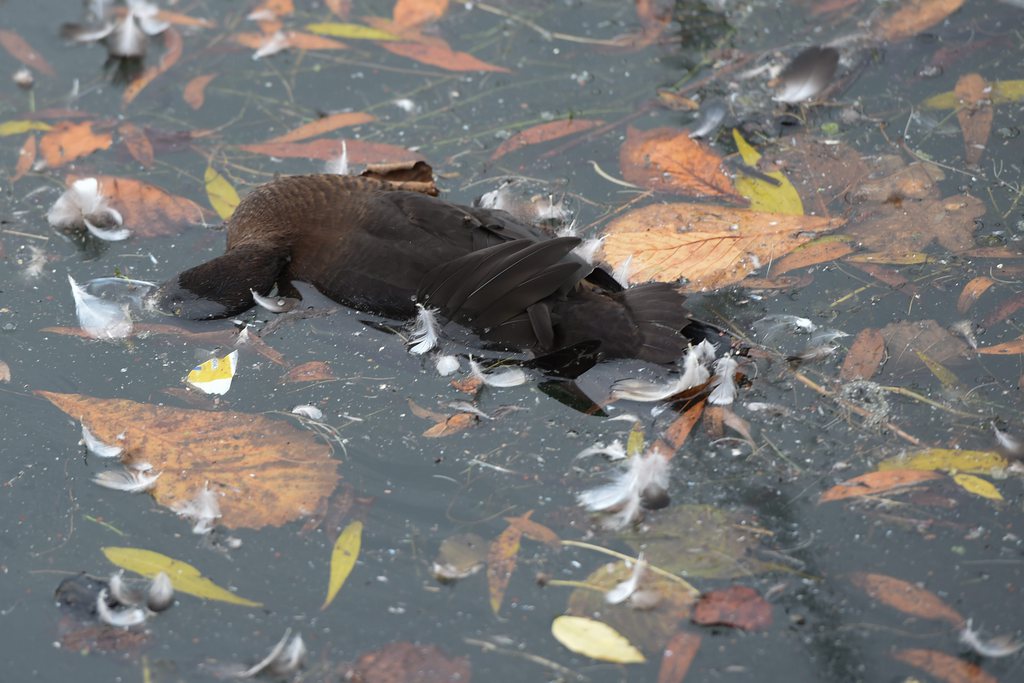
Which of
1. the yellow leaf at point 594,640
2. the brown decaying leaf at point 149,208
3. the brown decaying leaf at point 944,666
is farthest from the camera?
the brown decaying leaf at point 149,208

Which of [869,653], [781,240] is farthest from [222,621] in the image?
[781,240]

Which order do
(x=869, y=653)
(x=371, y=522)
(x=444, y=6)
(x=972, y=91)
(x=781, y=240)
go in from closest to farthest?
(x=869, y=653) → (x=371, y=522) → (x=781, y=240) → (x=972, y=91) → (x=444, y=6)

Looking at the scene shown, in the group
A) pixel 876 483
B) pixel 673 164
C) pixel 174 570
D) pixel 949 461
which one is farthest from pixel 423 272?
pixel 949 461

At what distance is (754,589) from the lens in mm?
3090

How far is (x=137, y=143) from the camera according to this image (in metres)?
4.99

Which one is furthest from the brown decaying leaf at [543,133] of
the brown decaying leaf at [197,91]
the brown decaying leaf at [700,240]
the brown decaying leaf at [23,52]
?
the brown decaying leaf at [23,52]

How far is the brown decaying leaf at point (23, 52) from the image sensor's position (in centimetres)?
546

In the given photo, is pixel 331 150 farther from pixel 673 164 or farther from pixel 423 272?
pixel 673 164

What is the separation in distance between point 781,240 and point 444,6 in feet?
7.51

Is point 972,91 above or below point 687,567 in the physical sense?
above

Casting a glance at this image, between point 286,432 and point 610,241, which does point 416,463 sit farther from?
point 610,241

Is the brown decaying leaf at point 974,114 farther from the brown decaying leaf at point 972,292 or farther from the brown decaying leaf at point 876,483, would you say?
the brown decaying leaf at point 876,483

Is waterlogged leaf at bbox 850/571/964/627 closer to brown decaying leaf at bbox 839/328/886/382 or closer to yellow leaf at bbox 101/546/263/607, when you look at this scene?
brown decaying leaf at bbox 839/328/886/382

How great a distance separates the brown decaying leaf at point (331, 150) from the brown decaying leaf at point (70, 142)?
2.09 feet
